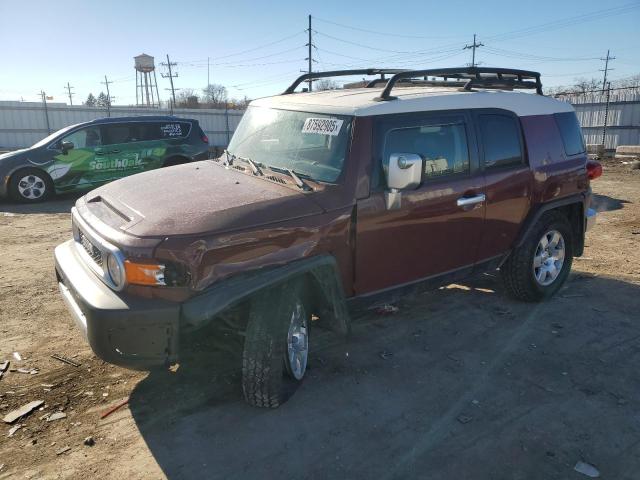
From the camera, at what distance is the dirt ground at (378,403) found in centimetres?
282

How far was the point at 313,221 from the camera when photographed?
3217 millimetres

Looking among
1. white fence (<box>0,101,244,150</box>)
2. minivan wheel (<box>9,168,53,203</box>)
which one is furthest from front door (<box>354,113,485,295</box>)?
white fence (<box>0,101,244,150</box>)

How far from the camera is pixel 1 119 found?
74.6 ft

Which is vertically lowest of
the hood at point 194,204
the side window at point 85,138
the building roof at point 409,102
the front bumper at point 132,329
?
the front bumper at point 132,329

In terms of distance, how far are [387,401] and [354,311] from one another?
651 mm

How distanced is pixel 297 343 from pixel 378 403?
2.19ft

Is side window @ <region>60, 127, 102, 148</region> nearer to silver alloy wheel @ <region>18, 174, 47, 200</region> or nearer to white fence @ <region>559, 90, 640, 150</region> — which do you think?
silver alloy wheel @ <region>18, 174, 47, 200</region>

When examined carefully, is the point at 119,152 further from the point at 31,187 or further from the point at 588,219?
the point at 588,219

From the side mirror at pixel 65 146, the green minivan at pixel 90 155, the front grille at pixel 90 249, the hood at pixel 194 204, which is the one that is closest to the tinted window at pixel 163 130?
the green minivan at pixel 90 155

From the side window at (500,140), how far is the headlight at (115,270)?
2954 millimetres

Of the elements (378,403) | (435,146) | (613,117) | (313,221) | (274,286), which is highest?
(613,117)

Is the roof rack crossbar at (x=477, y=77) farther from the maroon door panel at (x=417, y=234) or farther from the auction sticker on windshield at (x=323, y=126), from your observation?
the maroon door panel at (x=417, y=234)

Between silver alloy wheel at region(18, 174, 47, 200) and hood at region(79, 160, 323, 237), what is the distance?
755 centimetres

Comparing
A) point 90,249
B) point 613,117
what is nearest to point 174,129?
point 90,249
